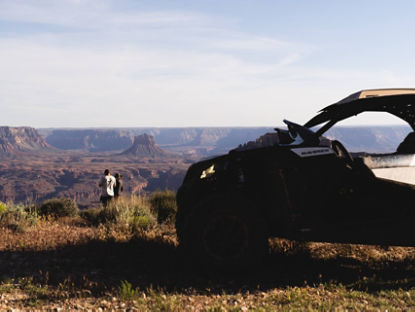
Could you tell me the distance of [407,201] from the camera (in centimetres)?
483

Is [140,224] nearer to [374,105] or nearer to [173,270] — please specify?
[173,270]

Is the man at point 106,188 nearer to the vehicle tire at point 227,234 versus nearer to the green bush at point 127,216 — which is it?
the green bush at point 127,216

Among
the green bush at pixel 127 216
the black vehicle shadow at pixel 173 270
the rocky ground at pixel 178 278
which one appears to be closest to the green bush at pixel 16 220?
the rocky ground at pixel 178 278

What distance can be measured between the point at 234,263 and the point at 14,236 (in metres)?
4.17

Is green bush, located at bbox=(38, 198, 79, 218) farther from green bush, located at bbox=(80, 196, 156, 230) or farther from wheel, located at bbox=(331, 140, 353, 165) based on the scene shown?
wheel, located at bbox=(331, 140, 353, 165)

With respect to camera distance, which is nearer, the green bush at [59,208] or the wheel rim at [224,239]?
the wheel rim at [224,239]

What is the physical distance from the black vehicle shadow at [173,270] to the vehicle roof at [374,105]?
1.79 metres

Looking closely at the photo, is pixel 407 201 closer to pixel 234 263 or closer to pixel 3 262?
pixel 234 263

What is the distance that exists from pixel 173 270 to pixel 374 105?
3.31 metres

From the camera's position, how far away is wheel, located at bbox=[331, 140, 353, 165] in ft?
16.1

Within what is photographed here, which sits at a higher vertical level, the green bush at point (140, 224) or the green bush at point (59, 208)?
the green bush at point (140, 224)

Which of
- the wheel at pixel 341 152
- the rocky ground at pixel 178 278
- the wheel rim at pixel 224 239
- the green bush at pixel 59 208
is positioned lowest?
A: the green bush at pixel 59 208

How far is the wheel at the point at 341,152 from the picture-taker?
490 cm

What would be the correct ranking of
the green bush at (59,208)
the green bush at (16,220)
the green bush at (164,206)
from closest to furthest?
1. the green bush at (16,220)
2. the green bush at (164,206)
3. the green bush at (59,208)
